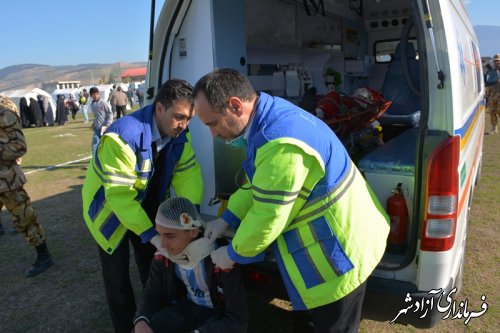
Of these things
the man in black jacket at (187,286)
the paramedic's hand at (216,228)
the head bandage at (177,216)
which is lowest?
the man in black jacket at (187,286)

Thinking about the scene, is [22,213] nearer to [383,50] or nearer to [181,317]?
[181,317]

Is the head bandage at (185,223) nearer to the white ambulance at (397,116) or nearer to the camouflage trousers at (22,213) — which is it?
the white ambulance at (397,116)

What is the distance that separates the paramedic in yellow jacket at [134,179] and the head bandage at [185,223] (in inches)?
6.9

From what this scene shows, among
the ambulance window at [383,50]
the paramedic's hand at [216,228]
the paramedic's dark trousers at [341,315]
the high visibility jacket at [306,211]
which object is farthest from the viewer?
the ambulance window at [383,50]

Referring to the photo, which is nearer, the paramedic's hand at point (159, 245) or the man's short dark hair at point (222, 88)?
the man's short dark hair at point (222, 88)

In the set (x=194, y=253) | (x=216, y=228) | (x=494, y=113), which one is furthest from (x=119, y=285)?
(x=494, y=113)

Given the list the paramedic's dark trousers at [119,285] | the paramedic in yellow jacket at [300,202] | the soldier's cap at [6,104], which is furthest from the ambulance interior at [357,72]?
the soldier's cap at [6,104]

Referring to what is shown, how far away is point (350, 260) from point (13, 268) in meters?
3.84

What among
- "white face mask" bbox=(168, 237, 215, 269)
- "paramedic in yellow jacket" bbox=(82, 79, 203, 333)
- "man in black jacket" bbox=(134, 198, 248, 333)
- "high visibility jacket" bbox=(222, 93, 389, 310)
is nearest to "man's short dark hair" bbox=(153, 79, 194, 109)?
"paramedic in yellow jacket" bbox=(82, 79, 203, 333)

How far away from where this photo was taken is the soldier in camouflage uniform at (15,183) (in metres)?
3.67

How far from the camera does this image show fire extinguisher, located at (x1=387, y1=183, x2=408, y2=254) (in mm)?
2189

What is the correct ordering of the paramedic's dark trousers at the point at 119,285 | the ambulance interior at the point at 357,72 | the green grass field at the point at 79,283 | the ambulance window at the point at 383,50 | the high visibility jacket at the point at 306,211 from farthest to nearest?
the ambulance window at the point at 383,50 < the green grass field at the point at 79,283 < the paramedic's dark trousers at the point at 119,285 < the ambulance interior at the point at 357,72 < the high visibility jacket at the point at 306,211

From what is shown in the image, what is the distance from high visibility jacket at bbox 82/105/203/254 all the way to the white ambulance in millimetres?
712

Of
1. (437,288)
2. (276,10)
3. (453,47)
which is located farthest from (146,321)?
(276,10)
